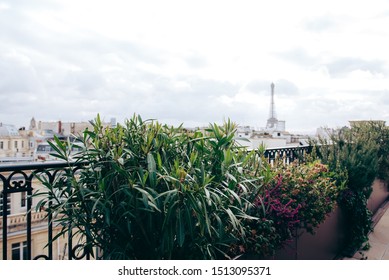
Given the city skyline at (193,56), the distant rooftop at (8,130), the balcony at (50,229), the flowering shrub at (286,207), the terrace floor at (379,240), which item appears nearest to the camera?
the balcony at (50,229)

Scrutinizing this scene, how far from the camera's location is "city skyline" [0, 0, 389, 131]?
2766 mm

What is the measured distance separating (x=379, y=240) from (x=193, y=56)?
3.36m

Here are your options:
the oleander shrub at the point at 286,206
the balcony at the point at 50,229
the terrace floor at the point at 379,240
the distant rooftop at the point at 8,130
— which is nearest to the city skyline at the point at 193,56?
the balcony at the point at 50,229

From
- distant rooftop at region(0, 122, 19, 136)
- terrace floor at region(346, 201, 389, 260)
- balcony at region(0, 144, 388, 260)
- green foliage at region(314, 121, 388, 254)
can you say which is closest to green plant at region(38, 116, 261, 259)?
balcony at region(0, 144, 388, 260)

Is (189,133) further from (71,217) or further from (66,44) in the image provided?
(66,44)

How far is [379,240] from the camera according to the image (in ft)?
12.2

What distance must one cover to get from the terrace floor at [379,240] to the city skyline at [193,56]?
5.38ft

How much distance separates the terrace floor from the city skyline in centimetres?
164

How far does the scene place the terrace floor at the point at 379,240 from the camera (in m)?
3.26

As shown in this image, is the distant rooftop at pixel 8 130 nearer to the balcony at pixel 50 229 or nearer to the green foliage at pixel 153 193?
the balcony at pixel 50 229

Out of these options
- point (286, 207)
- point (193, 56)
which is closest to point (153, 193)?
point (286, 207)
